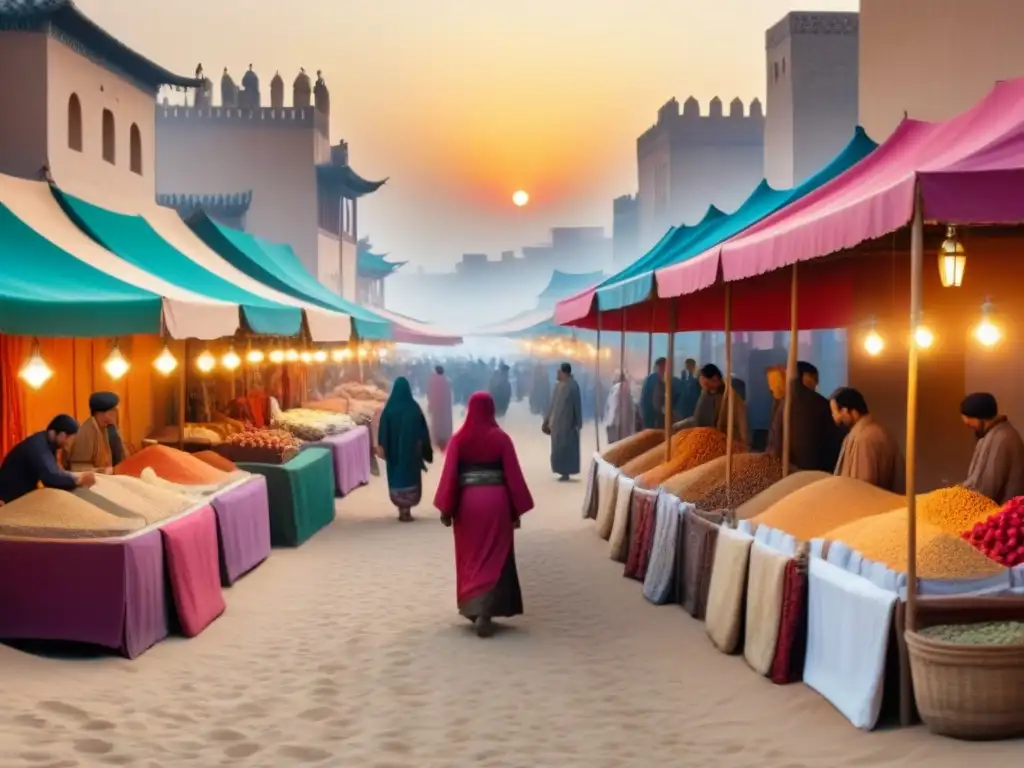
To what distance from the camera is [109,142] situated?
16.4 meters

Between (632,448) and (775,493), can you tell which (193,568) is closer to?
(775,493)

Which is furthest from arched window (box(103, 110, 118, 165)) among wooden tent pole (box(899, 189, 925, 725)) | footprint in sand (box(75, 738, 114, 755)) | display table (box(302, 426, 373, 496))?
wooden tent pole (box(899, 189, 925, 725))

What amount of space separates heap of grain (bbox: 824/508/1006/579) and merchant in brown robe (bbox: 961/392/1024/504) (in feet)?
2.77

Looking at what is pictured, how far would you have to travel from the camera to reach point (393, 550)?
1110 cm

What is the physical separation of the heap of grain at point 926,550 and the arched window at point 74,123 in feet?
41.3

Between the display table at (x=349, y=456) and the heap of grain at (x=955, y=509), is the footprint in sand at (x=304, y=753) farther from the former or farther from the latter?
the display table at (x=349, y=456)

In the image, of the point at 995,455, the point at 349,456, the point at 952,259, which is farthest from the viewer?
the point at 349,456

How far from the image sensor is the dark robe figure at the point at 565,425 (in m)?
16.8

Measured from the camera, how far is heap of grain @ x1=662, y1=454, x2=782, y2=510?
8.20 meters

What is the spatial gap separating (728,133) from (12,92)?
97.4 ft

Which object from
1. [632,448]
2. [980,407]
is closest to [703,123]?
[632,448]

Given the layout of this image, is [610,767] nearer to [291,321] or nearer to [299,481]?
[299,481]

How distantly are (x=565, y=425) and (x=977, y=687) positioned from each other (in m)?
12.1

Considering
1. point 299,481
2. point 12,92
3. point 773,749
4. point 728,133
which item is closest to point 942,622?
Result: point 773,749
